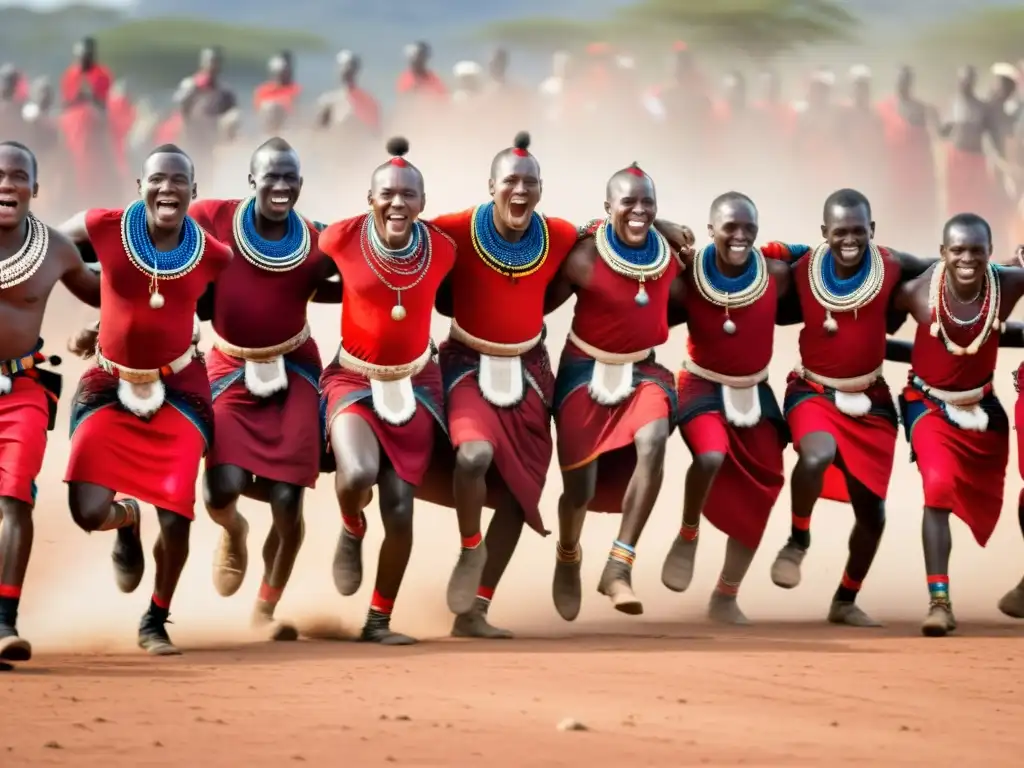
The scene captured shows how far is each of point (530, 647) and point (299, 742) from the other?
97.5 inches

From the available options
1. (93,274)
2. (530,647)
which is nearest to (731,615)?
(530,647)

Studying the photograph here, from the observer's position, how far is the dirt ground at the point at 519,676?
659cm

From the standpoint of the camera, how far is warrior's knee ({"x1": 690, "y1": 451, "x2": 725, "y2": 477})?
32.4 feet

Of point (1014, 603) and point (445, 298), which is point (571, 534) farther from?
point (1014, 603)

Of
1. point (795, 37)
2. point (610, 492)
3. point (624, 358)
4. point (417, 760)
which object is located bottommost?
Result: point (417, 760)

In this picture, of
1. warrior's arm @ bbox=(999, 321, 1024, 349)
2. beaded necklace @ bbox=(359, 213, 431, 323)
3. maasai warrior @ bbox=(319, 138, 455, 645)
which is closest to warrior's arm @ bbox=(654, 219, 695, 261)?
maasai warrior @ bbox=(319, 138, 455, 645)

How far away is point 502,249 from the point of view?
9594 mm

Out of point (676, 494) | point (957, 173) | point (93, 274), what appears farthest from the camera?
point (957, 173)

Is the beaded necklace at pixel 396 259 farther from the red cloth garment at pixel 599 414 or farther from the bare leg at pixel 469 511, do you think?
the red cloth garment at pixel 599 414

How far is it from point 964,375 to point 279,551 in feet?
11.3

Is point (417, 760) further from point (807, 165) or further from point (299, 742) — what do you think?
point (807, 165)

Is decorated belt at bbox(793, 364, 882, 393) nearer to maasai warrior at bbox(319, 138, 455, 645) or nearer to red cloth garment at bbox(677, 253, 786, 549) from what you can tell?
red cloth garment at bbox(677, 253, 786, 549)

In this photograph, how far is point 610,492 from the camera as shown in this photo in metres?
10.0

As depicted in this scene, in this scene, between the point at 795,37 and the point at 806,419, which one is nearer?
the point at 806,419
